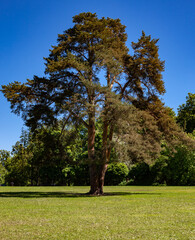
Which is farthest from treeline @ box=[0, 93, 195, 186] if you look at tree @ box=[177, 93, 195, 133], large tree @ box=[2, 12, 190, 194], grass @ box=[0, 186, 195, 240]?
grass @ box=[0, 186, 195, 240]

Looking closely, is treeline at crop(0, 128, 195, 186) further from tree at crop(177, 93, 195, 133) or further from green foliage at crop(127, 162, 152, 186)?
tree at crop(177, 93, 195, 133)

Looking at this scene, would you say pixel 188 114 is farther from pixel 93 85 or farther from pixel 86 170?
pixel 93 85

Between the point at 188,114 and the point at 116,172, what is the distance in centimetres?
1793

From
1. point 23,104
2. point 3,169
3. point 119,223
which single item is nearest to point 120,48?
point 23,104

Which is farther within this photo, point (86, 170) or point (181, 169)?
point (86, 170)

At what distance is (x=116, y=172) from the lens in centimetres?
4603

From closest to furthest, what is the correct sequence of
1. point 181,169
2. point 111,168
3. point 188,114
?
point 181,169 → point 111,168 → point 188,114

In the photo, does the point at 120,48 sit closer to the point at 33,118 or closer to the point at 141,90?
the point at 141,90

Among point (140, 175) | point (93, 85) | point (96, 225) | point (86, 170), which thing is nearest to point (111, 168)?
point (86, 170)

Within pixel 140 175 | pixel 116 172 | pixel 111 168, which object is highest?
pixel 111 168

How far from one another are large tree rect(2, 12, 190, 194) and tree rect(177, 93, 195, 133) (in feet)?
105

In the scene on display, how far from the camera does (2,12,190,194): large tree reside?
2092 centimetres

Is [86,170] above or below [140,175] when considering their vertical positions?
above

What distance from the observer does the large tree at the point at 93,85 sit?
68.6 ft
